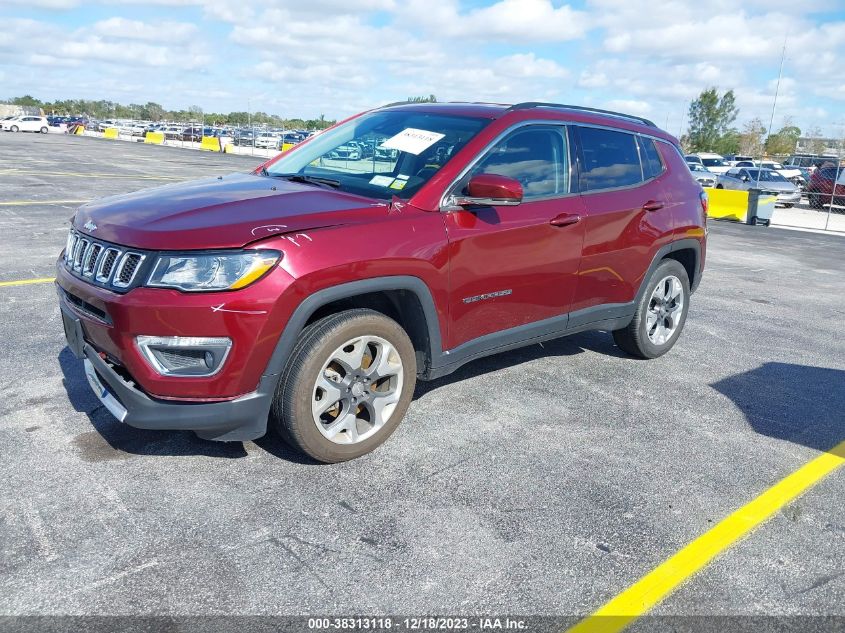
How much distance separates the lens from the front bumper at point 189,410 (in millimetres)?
3129

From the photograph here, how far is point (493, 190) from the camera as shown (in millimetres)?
3684

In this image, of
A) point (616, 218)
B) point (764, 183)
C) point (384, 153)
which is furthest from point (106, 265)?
point (764, 183)

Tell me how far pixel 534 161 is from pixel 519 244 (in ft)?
1.95

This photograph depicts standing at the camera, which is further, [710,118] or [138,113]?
[138,113]

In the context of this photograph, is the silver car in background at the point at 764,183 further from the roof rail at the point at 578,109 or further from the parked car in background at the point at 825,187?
the roof rail at the point at 578,109

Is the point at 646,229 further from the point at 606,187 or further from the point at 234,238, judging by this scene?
the point at 234,238

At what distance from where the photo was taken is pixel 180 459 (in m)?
3.60

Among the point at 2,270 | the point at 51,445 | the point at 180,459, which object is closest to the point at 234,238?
the point at 180,459

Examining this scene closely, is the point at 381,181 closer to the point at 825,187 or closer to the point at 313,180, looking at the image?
the point at 313,180

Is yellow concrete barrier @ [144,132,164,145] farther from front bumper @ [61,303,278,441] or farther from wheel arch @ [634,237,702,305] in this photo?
front bumper @ [61,303,278,441]

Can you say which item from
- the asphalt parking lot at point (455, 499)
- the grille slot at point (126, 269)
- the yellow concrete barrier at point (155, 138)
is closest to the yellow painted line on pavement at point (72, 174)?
the asphalt parking lot at point (455, 499)

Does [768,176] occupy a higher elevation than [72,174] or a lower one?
higher

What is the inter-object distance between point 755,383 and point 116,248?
14.4ft

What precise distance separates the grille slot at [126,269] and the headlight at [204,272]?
0.40 ft
